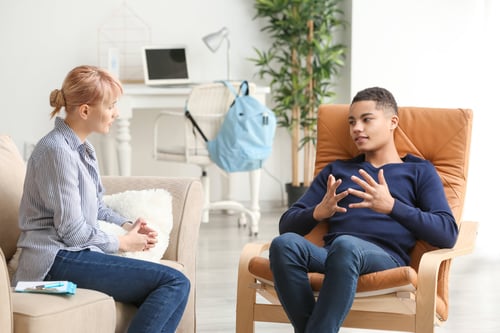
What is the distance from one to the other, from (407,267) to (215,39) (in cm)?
358

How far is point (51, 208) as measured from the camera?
7.97ft

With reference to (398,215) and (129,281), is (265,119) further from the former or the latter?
(129,281)

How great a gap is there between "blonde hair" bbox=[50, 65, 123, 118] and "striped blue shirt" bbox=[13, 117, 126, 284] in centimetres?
9

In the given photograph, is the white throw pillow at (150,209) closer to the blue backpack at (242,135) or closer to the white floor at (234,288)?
the white floor at (234,288)

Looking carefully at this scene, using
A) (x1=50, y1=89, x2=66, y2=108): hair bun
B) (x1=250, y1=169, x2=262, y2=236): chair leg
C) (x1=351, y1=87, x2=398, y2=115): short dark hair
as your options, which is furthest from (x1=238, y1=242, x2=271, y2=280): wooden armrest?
(x1=250, y1=169, x2=262, y2=236): chair leg

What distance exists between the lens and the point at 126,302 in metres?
2.49

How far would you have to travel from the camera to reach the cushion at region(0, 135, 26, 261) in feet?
8.80

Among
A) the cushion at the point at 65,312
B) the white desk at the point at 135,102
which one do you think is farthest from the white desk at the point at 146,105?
the cushion at the point at 65,312

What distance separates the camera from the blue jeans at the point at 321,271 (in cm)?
246

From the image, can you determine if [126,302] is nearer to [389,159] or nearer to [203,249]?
[389,159]

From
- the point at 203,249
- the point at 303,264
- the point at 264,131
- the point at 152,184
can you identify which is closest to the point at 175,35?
the point at 264,131

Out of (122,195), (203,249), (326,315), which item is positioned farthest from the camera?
(203,249)

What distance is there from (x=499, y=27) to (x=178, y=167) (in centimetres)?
241

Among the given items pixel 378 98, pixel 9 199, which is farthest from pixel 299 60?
pixel 9 199
